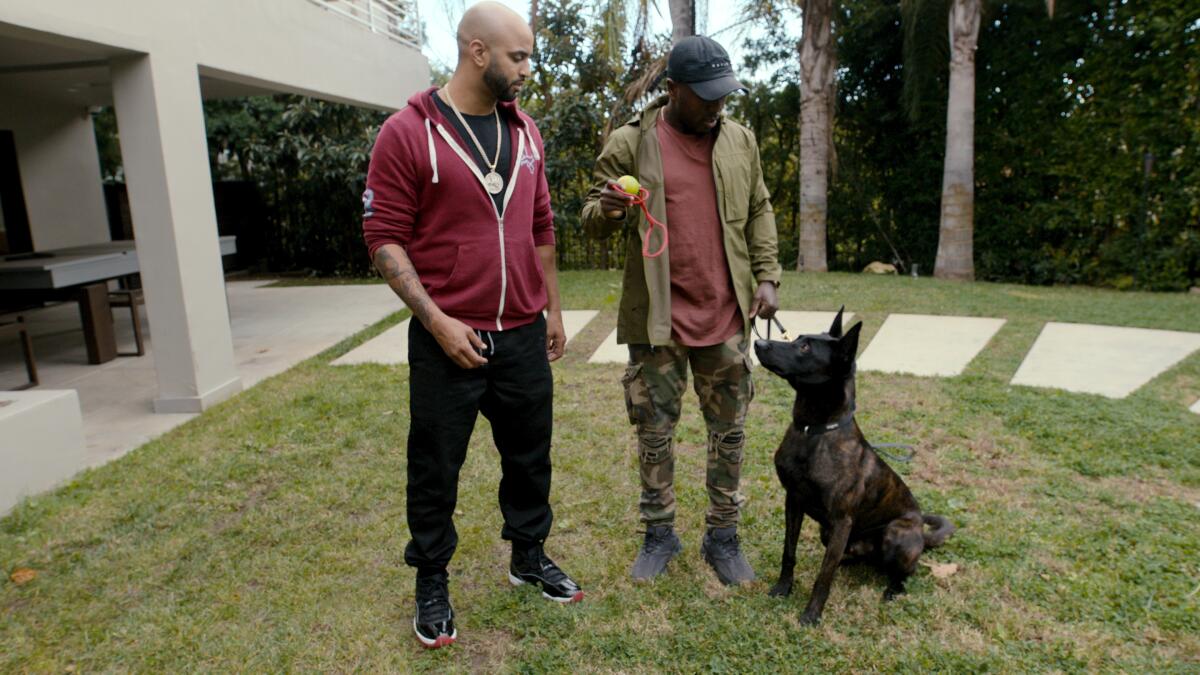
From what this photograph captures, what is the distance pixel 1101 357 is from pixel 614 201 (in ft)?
15.5

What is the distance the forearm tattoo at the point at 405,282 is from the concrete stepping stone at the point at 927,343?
4.10 metres

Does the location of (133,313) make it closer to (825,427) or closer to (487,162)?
(487,162)

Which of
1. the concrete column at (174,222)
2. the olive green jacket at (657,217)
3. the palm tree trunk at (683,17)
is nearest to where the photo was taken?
the olive green jacket at (657,217)

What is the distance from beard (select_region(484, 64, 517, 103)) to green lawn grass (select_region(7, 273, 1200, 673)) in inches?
73.0

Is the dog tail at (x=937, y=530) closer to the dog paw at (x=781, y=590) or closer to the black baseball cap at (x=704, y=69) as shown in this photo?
the dog paw at (x=781, y=590)

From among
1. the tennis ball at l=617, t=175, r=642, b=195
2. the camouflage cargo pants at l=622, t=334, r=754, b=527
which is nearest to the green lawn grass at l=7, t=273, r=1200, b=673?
the camouflage cargo pants at l=622, t=334, r=754, b=527

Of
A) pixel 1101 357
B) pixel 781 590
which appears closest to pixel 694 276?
pixel 781 590

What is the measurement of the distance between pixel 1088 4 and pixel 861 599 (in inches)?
350

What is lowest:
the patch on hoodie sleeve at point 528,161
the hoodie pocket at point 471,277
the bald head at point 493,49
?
the hoodie pocket at point 471,277

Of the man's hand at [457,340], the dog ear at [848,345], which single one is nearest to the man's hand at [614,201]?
the man's hand at [457,340]

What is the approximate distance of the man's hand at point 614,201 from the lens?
2750 mm

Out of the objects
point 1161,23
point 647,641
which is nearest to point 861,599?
point 647,641

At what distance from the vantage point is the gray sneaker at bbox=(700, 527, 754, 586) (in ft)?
10.2

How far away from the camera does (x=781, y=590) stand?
298 centimetres
